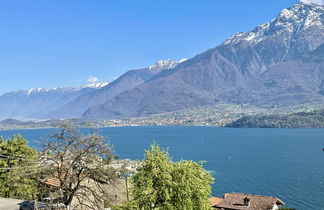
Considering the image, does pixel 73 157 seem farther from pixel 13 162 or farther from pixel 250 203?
pixel 250 203

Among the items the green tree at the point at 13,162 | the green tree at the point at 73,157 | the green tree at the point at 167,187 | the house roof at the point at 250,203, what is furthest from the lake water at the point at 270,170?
the green tree at the point at 73,157

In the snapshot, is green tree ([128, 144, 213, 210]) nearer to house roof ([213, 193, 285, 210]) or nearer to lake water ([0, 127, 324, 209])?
house roof ([213, 193, 285, 210])

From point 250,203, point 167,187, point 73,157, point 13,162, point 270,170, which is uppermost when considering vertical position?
point 73,157

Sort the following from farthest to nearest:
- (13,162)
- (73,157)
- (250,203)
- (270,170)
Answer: (270,170) → (250,203) → (13,162) → (73,157)

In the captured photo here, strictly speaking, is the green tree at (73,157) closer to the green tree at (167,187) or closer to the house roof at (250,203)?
the green tree at (167,187)

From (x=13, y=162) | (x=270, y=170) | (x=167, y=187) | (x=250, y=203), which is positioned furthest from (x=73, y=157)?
(x=270, y=170)

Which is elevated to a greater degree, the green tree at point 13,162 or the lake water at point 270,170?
the green tree at point 13,162

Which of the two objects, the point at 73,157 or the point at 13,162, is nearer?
the point at 73,157

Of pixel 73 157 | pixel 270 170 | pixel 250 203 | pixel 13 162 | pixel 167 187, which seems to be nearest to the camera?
pixel 73 157

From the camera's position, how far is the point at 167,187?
24.6 meters

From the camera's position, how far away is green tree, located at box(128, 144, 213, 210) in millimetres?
24172

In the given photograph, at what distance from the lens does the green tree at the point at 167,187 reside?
24.2m

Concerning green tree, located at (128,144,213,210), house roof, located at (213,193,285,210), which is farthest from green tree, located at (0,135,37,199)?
house roof, located at (213,193,285,210)

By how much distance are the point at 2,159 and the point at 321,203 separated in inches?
2515
